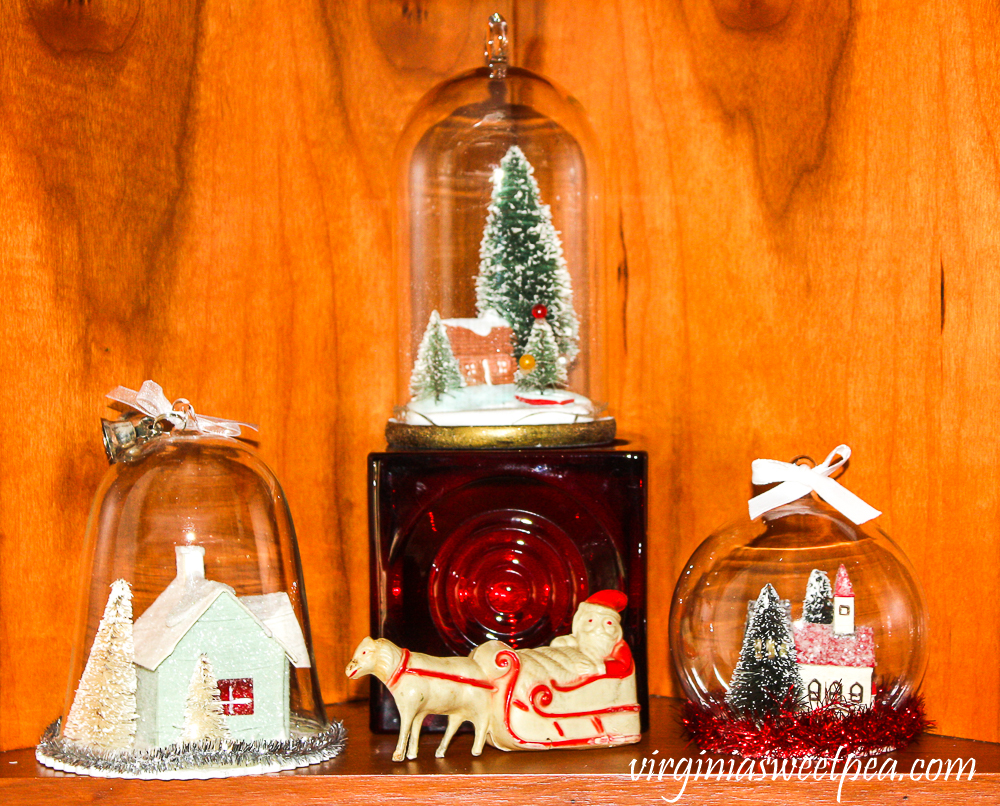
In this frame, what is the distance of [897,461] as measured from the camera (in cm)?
124

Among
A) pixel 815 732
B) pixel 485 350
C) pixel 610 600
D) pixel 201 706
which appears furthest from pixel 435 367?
pixel 815 732

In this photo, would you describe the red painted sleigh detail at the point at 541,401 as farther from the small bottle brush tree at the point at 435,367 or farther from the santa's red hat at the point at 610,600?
the santa's red hat at the point at 610,600

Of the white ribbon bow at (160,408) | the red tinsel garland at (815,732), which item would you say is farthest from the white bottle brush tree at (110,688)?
the red tinsel garland at (815,732)

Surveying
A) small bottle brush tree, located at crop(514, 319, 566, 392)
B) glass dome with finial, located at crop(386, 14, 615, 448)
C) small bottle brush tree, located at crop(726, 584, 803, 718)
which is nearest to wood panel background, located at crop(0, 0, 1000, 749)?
glass dome with finial, located at crop(386, 14, 615, 448)

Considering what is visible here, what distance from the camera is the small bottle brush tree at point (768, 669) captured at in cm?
104

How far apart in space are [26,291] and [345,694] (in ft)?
1.95

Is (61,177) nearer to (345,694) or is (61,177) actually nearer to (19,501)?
(19,501)

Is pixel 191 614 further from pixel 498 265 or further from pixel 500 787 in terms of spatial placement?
pixel 498 265

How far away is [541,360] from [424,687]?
0.37 metres

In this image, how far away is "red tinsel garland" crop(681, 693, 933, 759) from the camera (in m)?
1.02

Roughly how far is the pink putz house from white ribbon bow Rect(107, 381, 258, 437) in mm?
619

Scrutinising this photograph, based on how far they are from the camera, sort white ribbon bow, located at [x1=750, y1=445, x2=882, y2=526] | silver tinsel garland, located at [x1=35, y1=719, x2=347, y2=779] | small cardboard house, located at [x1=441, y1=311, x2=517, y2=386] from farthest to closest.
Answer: small cardboard house, located at [x1=441, y1=311, x2=517, y2=386]
white ribbon bow, located at [x1=750, y1=445, x2=882, y2=526]
silver tinsel garland, located at [x1=35, y1=719, x2=347, y2=779]

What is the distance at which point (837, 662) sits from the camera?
1034mm

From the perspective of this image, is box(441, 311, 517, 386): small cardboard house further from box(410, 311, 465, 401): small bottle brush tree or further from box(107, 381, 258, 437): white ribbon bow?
box(107, 381, 258, 437): white ribbon bow
